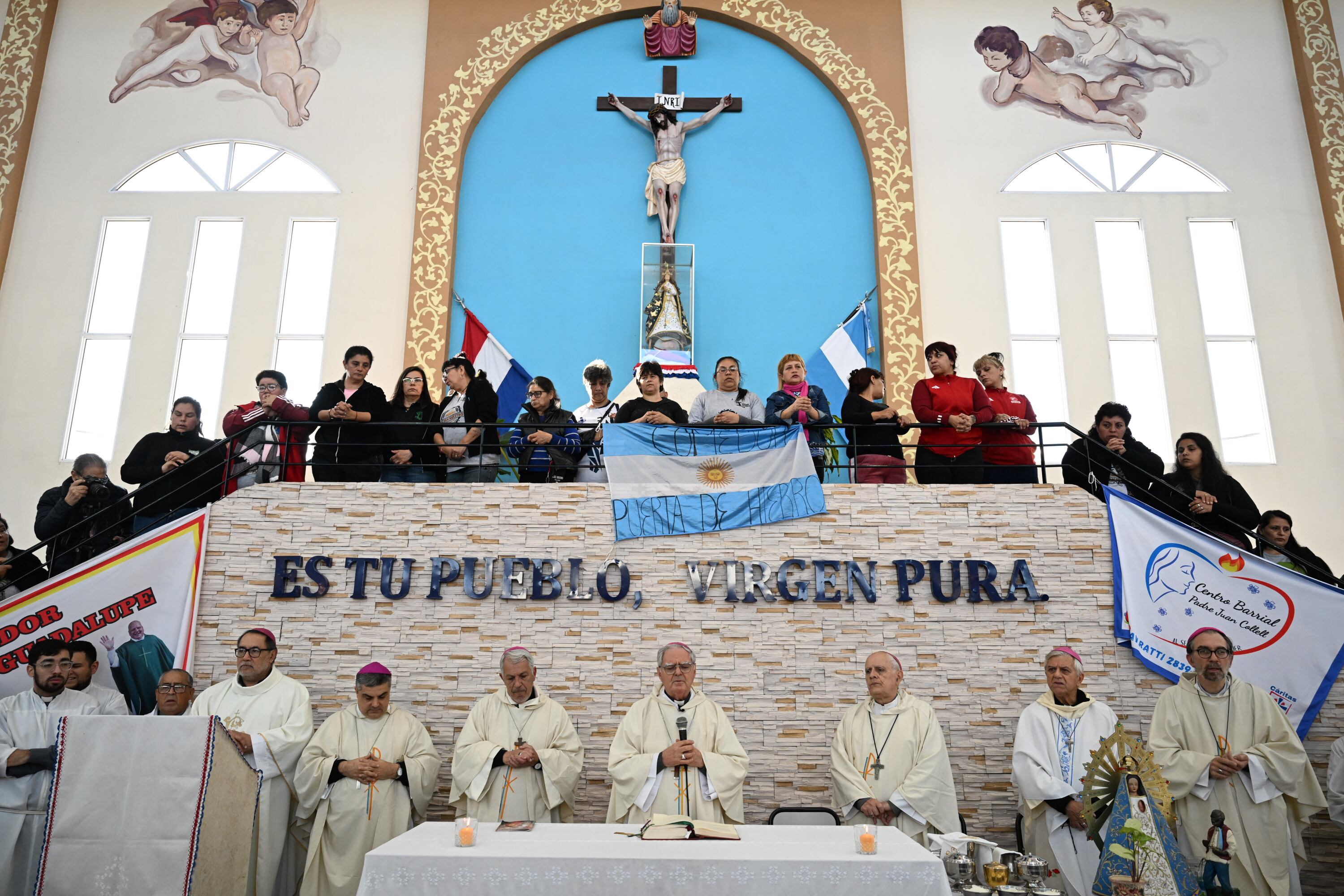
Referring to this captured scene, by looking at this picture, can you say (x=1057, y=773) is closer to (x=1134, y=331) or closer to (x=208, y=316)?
(x=1134, y=331)

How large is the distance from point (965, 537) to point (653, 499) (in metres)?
2.02

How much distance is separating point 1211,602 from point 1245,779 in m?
1.19

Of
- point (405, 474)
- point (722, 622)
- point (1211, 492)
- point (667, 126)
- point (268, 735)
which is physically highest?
point (667, 126)

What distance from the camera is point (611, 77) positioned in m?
11.3

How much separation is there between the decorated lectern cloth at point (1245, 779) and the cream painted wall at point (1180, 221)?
14.8 ft

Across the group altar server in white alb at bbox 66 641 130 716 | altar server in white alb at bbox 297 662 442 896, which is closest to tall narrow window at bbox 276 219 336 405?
altar server in white alb at bbox 66 641 130 716

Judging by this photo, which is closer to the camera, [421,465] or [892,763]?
[892,763]

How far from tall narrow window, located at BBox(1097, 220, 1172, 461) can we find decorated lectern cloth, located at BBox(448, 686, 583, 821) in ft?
21.8

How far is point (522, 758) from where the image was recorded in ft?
19.5

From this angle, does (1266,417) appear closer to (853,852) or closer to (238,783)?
(853,852)

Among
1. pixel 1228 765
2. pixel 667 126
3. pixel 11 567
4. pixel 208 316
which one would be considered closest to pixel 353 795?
pixel 11 567

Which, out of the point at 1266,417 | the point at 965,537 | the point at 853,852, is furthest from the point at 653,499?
the point at 1266,417

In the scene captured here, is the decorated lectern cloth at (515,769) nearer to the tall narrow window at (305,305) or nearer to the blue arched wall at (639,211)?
the blue arched wall at (639,211)

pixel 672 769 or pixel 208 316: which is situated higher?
pixel 208 316
